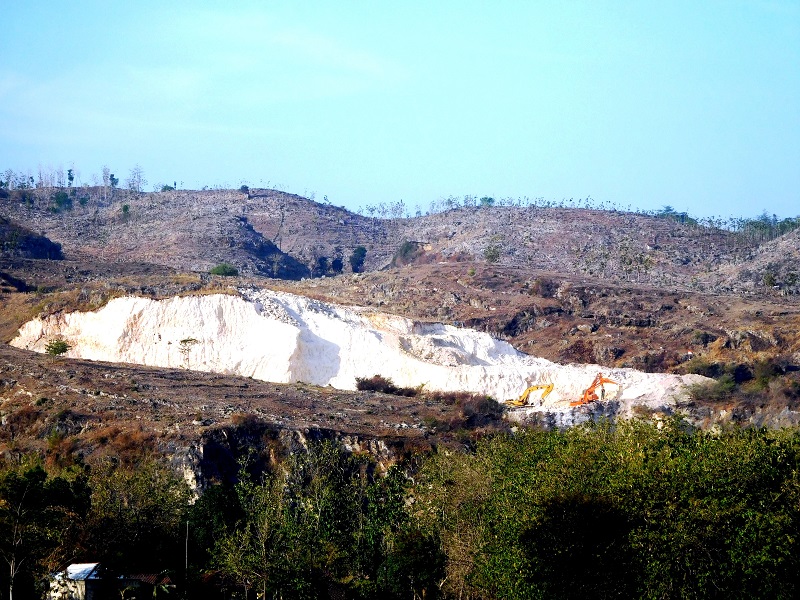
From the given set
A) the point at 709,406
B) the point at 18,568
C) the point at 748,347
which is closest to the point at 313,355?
the point at 709,406

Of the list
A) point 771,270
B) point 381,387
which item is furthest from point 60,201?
point 381,387

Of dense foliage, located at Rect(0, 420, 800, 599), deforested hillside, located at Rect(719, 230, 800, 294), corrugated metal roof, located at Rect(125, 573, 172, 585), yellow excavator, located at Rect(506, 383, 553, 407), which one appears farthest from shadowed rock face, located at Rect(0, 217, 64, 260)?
corrugated metal roof, located at Rect(125, 573, 172, 585)

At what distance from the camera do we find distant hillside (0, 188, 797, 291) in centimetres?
13025

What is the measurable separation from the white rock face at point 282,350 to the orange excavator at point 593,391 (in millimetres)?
472

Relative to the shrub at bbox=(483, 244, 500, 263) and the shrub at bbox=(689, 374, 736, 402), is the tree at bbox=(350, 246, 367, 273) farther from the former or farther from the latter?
the shrub at bbox=(689, 374, 736, 402)

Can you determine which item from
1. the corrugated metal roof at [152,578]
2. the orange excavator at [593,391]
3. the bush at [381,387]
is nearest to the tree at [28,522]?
the corrugated metal roof at [152,578]

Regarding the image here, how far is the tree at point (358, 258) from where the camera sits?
151500 millimetres

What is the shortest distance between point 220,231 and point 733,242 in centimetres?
6659

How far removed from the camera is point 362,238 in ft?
563

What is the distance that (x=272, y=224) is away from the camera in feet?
560

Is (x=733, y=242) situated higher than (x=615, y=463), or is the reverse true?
(x=733, y=242)

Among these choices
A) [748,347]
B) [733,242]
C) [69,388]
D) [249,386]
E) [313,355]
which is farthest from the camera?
[733,242]

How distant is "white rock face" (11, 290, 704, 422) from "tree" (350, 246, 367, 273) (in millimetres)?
74813

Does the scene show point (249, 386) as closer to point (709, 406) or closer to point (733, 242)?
point (709, 406)
